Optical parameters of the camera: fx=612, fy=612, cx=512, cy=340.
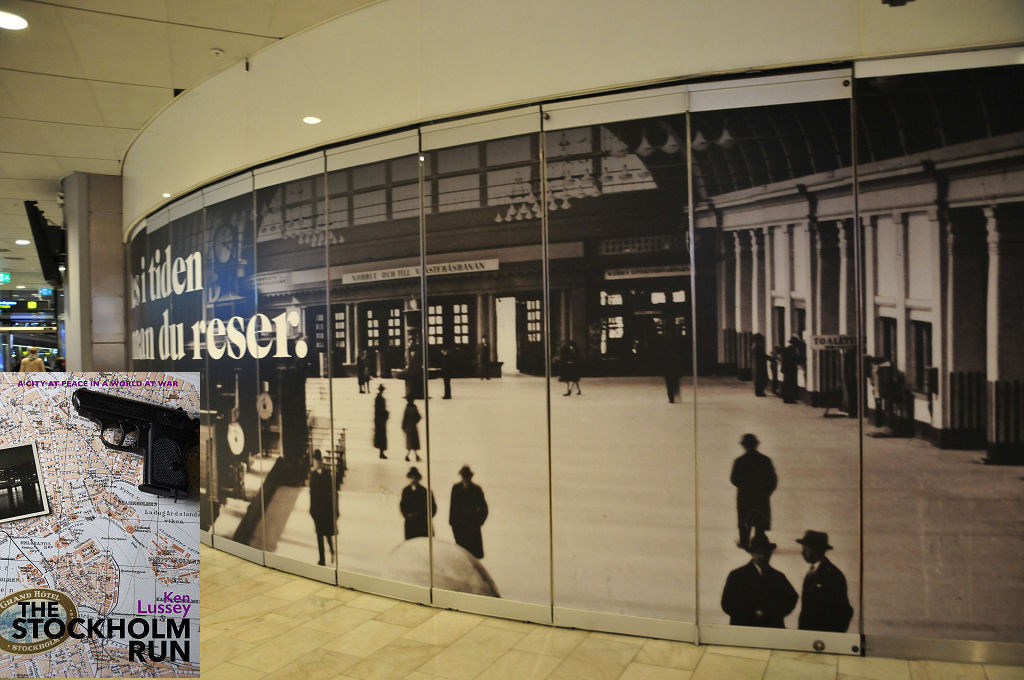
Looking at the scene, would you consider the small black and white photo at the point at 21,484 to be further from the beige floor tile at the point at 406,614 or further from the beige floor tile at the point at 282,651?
the beige floor tile at the point at 406,614

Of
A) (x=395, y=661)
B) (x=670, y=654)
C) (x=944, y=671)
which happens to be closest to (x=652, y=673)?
(x=670, y=654)

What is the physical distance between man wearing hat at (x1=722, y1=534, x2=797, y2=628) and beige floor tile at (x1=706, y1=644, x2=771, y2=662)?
0.42 feet

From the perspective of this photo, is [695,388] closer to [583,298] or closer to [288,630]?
[583,298]

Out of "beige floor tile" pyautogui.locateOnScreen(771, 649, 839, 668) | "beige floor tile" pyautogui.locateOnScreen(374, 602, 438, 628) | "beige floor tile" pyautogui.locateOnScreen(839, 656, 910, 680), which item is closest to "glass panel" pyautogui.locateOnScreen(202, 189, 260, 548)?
"beige floor tile" pyautogui.locateOnScreen(374, 602, 438, 628)

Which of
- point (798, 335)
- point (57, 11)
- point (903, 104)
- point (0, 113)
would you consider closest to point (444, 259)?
point (798, 335)

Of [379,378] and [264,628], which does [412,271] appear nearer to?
[379,378]

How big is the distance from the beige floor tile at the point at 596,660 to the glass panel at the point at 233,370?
283cm

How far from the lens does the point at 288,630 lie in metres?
3.75

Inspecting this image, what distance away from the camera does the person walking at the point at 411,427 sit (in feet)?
13.4

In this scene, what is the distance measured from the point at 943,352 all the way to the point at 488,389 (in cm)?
251

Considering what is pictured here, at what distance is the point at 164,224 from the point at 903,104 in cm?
617

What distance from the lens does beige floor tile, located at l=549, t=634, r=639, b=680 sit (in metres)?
3.14

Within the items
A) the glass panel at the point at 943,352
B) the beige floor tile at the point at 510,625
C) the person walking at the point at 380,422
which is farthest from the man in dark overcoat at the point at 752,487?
the person walking at the point at 380,422

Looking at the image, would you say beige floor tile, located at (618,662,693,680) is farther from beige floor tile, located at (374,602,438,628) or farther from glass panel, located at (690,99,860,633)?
beige floor tile, located at (374,602,438,628)
